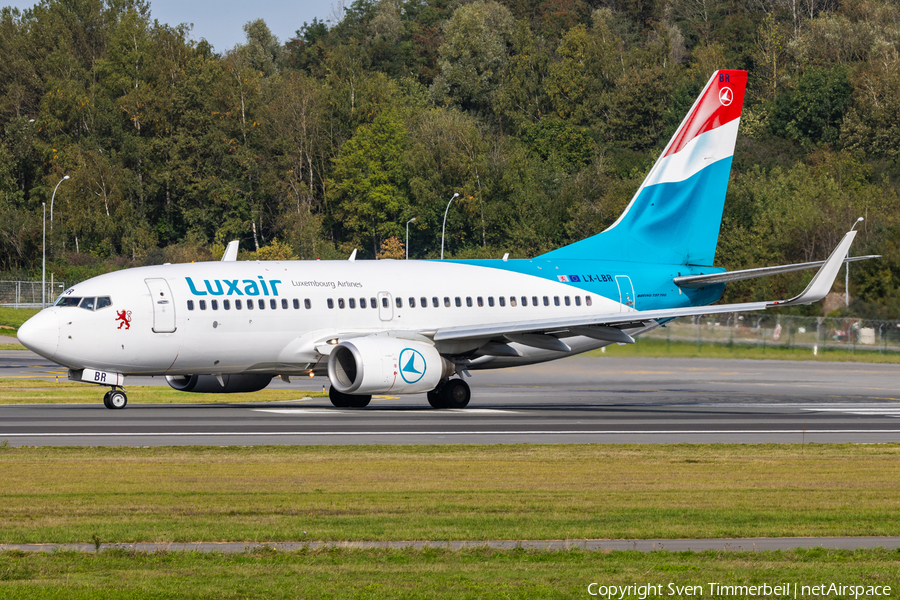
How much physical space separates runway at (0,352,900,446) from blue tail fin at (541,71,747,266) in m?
4.54

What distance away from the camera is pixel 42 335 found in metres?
28.6

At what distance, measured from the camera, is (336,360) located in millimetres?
30719

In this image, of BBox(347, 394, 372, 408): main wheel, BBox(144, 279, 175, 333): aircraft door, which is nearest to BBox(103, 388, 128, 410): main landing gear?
BBox(144, 279, 175, 333): aircraft door

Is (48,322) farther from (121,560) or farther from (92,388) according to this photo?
(121,560)

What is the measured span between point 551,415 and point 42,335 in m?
12.3

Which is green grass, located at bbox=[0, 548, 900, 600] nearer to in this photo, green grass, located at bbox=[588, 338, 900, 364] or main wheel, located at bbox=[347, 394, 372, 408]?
main wheel, located at bbox=[347, 394, 372, 408]

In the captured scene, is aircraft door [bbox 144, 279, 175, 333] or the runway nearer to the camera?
the runway

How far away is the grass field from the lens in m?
33.8

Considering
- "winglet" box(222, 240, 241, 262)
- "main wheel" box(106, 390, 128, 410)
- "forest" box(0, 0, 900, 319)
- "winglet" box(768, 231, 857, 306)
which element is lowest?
"main wheel" box(106, 390, 128, 410)

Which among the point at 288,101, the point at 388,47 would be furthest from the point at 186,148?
the point at 388,47

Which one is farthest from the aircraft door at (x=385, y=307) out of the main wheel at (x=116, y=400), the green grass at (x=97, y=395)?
the main wheel at (x=116, y=400)

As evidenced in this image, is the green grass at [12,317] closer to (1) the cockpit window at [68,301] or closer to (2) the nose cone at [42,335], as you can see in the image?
(1) the cockpit window at [68,301]

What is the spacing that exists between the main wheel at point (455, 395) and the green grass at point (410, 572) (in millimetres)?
20518

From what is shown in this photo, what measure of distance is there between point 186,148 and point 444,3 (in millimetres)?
56834
